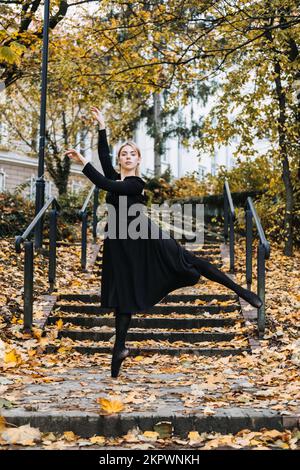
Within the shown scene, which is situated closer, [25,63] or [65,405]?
[65,405]

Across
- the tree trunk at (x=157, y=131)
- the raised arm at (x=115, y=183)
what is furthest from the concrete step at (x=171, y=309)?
the tree trunk at (x=157, y=131)

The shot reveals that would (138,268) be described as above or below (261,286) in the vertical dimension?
above

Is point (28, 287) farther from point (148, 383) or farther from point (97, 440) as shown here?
point (97, 440)

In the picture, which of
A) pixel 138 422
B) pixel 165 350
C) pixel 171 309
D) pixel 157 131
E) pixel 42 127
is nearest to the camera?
pixel 138 422

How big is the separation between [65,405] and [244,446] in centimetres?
124

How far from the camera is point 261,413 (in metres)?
4.11

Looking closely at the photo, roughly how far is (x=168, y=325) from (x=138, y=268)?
2.58 meters

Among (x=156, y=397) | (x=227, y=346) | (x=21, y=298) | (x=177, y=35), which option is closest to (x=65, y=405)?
(x=156, y=397)

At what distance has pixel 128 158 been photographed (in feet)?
17.3

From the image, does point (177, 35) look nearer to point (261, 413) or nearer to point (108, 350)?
point (108, 350)

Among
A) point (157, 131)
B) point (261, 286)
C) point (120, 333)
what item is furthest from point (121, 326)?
point (157, 131)

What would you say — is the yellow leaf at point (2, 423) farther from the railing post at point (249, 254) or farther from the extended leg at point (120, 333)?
the railing post at point (249, 254)

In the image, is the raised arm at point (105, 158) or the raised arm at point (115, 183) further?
the raised arm at point (105, 158)

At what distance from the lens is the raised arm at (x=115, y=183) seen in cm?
504
